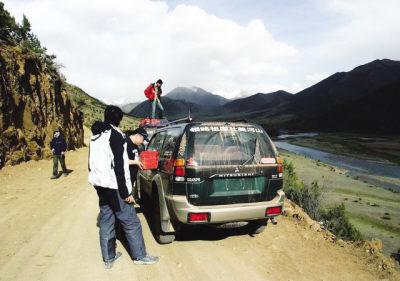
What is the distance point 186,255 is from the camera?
621cm

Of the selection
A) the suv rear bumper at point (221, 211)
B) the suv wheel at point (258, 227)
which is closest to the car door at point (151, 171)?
the suv rear bumper at point (221, 211)

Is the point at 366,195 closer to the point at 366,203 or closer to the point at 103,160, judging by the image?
the point at 366,203

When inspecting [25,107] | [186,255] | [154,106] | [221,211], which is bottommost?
[186,255]

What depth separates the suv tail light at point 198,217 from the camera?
579 cm

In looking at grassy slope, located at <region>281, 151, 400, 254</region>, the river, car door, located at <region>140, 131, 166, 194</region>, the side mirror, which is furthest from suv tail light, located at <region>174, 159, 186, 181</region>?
the river

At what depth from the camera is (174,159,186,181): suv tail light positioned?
587 centimetres

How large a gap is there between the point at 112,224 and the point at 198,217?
1.32 m

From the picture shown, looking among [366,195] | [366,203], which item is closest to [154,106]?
[366,203]

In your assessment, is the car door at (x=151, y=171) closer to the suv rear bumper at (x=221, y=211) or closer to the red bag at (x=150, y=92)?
the suv rear bumper at (x=221, y=211)

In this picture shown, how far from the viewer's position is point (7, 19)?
114ft

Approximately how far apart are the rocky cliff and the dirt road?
29.7 feet

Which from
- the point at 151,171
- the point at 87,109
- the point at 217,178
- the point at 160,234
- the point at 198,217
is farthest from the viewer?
the point at 87,109

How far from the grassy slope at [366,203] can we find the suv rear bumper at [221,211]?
51.8ft

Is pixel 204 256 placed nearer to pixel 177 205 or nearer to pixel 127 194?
pixel 177 205
